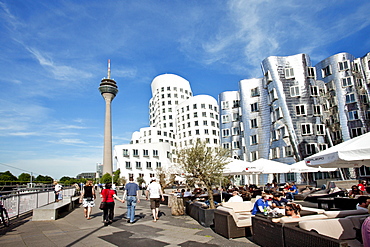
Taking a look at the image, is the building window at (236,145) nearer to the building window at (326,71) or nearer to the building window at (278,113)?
the building window at (278,113)

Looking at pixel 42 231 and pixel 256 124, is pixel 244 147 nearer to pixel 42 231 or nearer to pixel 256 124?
pixel 256 124

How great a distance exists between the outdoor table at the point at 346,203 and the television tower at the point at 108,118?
81627 mm

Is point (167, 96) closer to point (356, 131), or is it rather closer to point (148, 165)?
point (148, 165)

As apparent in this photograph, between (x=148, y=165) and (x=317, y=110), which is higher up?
(x=317, y=110)

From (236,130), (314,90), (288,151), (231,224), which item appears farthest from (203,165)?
(236,130)

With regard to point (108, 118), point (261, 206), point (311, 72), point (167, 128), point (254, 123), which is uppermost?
point (108, 118)

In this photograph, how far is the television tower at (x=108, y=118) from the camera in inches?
3489

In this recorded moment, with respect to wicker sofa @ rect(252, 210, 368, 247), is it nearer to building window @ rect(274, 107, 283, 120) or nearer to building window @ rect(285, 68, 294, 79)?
building window @ rect(274, 107, 283, 120)

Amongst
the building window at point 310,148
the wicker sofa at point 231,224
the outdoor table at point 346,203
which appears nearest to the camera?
the wicker sofa at point 231,224

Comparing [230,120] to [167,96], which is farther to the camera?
[167,96]

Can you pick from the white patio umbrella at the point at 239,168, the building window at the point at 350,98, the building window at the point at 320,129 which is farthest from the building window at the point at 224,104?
the white patio umbrella at the point at 239,168

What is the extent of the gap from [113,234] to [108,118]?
89.7 meters

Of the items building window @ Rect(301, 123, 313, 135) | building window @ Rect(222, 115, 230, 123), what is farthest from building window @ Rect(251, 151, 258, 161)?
building window @ Rect(222, 115, 230, 123)

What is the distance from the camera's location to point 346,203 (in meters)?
11.1
